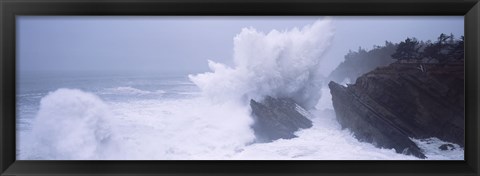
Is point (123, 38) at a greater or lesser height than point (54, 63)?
greater

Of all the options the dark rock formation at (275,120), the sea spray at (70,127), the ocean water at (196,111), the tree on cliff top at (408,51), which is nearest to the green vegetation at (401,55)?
the tree on cliff top at (408,51)

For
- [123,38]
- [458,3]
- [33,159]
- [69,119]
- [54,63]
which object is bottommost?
[33,159]

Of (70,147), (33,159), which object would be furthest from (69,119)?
(33,159)

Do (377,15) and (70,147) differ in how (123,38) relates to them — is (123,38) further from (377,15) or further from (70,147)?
(377,15)

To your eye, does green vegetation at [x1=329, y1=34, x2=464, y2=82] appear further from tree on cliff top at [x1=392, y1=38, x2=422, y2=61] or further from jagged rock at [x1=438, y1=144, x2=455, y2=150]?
jagged rock at [x1=438, y1=144, x2=455, y2=150]

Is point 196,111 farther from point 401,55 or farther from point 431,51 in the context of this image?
point 431,51

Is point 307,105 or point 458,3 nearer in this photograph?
point 458,3

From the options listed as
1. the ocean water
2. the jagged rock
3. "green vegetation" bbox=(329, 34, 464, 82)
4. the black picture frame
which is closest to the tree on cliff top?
"green vegetation" bbox=(329, 34, 464, 82)
